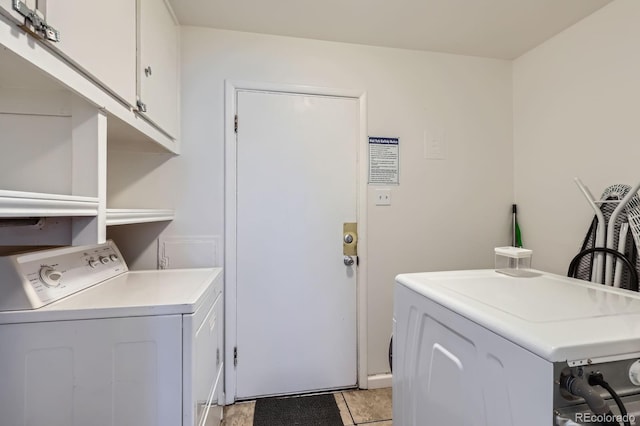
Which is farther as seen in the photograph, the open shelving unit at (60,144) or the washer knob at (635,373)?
the open shelving unit at (60,144)

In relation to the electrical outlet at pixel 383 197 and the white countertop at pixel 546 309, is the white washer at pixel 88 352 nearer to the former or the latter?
the white countertop at pixel 546 309

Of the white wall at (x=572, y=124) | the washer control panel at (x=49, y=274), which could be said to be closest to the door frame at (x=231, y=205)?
the washer control panel at (x=49, y=274)

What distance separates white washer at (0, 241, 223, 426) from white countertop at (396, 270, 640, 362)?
36.9 inches

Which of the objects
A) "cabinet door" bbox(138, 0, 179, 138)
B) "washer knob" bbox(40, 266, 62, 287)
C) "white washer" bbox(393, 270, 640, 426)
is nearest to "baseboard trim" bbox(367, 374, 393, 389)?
"white washer" bbox(393, 270, 640, 426)

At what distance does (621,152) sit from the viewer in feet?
5.28

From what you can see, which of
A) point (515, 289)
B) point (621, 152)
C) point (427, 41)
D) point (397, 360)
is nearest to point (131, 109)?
point (397, 360)

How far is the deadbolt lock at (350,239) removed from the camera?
202cm

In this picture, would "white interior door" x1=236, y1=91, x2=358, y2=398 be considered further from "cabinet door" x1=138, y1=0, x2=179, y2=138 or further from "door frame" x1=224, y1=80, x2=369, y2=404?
"cabinet door" x1=138, y1=0, x2=179, y2=138

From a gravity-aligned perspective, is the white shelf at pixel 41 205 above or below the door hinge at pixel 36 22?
below

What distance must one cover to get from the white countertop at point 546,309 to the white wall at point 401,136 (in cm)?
82

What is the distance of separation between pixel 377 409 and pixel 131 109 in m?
2.09

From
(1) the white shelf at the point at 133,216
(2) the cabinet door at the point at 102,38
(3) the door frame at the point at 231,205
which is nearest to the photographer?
(2) the cabinet door at the point at 102,38

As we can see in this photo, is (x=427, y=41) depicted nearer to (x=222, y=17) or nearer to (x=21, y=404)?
(x=222, y=17)

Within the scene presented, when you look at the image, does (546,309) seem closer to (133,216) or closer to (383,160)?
(383,160)
